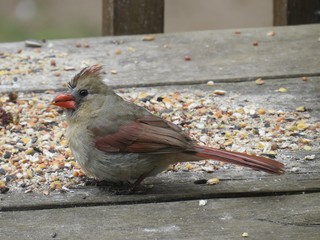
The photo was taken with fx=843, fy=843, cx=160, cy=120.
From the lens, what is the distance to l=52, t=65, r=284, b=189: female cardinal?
9.91 ft

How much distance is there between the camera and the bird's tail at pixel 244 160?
9.48 feet

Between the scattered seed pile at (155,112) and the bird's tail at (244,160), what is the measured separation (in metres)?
0.19

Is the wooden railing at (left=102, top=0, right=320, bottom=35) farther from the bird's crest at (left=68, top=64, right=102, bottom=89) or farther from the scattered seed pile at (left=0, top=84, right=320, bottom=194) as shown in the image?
the bird's crest at (left=68, top=64, right=102, bottom=89)

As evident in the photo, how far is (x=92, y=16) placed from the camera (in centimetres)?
924

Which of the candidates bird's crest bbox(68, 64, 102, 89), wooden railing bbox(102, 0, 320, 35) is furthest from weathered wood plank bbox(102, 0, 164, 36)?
bird's crest bbox(68, 64, 102, 89)

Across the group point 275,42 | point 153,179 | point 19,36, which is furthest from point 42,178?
point 19,36

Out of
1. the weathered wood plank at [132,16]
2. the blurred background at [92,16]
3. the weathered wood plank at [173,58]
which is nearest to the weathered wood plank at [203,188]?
the weathered wood plank at [173,58]

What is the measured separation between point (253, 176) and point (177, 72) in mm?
1211

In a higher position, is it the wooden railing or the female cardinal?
the wooden railing

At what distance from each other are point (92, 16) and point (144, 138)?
6.32m

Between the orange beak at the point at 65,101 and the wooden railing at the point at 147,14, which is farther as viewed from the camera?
the wooden railing at the point at 147,14

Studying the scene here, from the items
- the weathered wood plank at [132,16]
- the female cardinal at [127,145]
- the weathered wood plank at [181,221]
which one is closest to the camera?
the weathered wood plank at [181,221]

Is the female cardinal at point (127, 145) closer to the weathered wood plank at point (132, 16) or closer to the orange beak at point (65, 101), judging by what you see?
the orange beak at point (65, 101)

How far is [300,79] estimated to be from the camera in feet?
13.3
